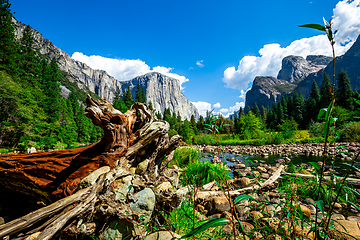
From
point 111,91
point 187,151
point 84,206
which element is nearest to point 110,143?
point 84,206

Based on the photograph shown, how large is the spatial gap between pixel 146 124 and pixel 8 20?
26117 millimetres

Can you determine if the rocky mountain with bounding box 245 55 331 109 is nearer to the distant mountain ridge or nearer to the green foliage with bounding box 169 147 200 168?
the distant mountain ridge

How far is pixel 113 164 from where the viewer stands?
2.83 meters

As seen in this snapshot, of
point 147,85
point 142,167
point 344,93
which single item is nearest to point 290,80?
point 147,85

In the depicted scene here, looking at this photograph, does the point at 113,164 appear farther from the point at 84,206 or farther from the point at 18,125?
the point at 18,125

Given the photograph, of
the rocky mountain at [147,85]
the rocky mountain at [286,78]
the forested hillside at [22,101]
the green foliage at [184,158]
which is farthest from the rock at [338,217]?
the rocky mountain at [286,78]

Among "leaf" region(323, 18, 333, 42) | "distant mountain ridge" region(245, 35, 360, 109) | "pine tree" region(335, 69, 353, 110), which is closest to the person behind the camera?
"leaf" region(323, 18, 333, 42)

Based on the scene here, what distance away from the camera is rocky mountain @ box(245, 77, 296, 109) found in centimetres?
14562

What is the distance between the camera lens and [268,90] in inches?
6019

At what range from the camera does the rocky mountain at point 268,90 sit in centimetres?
14562

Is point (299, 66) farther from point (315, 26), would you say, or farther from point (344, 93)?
point (315, 26)

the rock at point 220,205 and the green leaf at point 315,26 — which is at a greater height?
the green leaf at point 315,26

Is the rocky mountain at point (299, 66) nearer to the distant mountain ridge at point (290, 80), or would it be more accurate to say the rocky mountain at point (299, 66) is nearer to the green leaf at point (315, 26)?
the distant mountain ridge at point (290, 80)

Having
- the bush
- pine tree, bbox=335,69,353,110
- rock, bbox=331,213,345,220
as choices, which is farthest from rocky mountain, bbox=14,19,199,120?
rock, bbox=331,213,345,220
